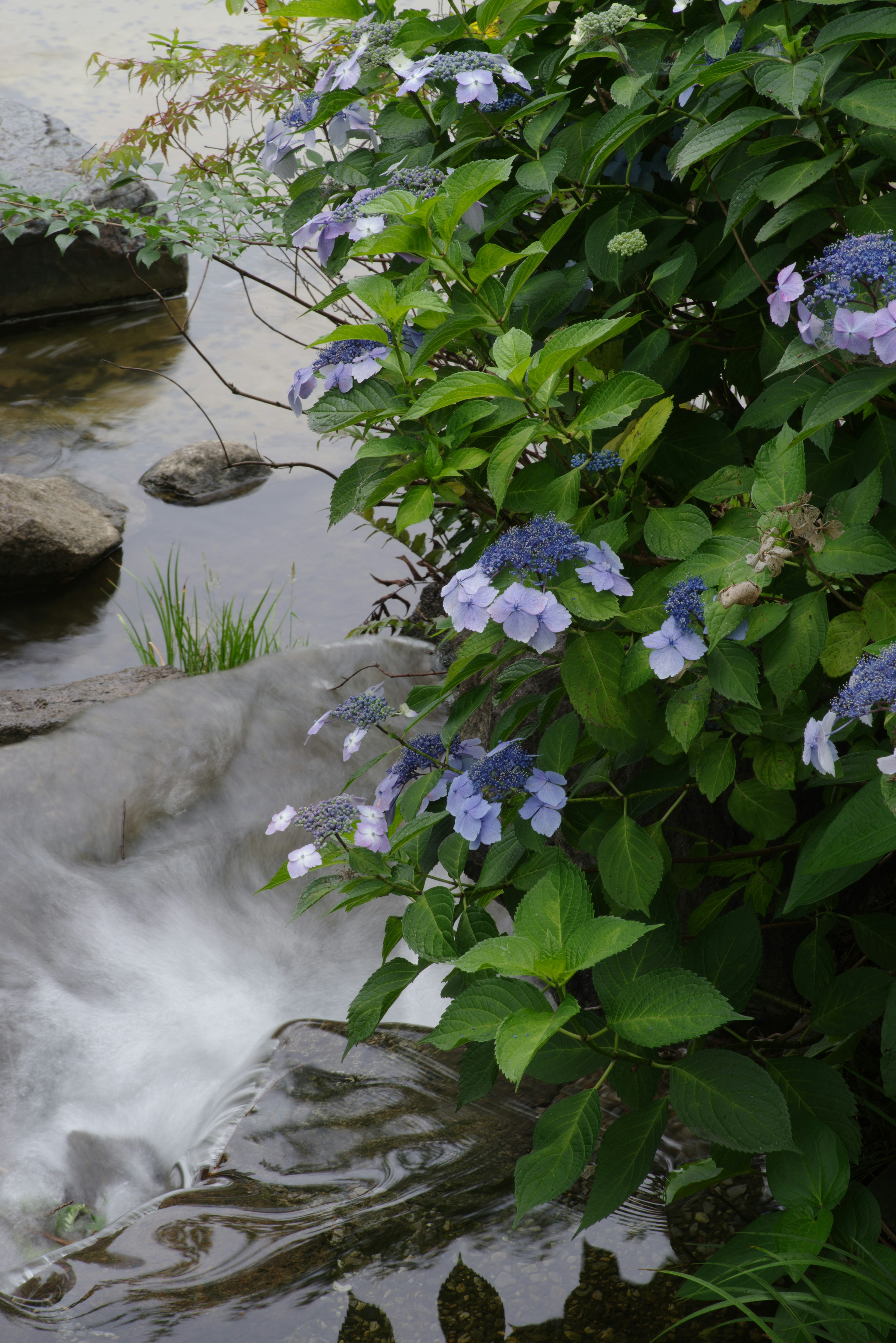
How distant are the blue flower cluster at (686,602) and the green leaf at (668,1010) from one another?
0.38 meters

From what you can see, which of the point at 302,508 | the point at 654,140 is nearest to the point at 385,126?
the point at 654,140

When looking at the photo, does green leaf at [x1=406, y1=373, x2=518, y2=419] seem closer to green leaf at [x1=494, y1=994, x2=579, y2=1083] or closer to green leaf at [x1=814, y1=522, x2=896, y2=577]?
green leaf at [x1=814, y1=522, x2=896, y2=577]

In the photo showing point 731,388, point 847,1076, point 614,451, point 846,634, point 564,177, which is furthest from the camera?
point 731,388

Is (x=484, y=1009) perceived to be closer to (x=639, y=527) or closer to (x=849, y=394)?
(x=639, y=527)

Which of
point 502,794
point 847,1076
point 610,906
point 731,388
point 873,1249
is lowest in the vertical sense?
point 847,1076

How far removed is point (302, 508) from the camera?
601 centimetres

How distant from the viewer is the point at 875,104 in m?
1.03

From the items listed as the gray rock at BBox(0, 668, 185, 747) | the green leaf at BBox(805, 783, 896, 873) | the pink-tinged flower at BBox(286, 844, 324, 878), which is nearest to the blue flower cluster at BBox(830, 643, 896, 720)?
the green leaf at BBox(805, 783, 896, 873)

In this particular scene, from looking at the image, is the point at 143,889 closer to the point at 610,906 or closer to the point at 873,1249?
the point at 610,906

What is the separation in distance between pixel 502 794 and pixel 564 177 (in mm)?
920

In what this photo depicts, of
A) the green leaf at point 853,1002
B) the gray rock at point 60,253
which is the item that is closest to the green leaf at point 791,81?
the green leaf at point 853,1002

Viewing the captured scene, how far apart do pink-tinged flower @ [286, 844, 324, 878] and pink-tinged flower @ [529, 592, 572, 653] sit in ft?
1.74

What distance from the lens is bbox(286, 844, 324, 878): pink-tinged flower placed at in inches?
55.5

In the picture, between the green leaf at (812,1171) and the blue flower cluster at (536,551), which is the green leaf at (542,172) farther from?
the green leaf at (812,1171)
